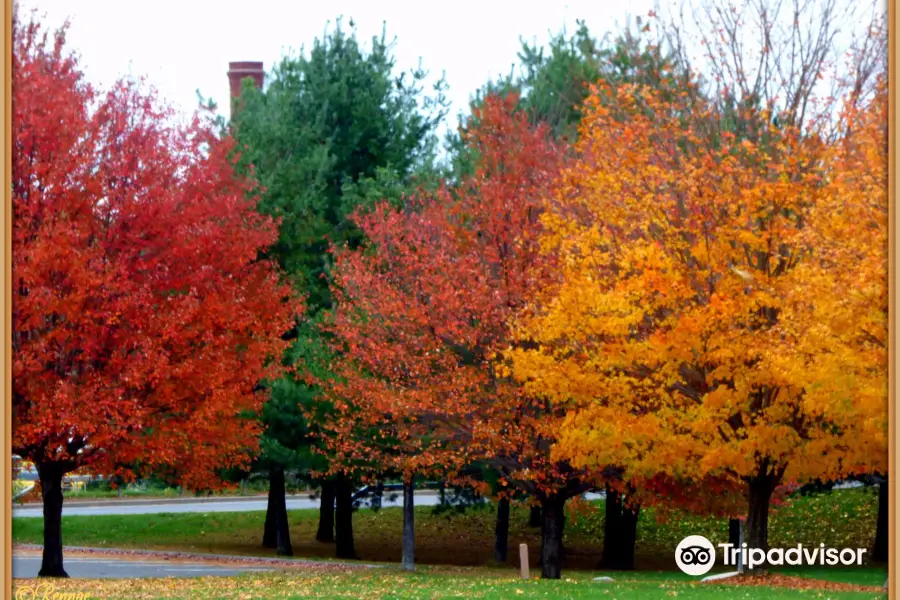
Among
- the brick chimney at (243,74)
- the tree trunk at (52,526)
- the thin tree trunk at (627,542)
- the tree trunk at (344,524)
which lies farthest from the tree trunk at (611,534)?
the brick chimney at (243,74)

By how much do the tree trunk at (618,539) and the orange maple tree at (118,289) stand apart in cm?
1155

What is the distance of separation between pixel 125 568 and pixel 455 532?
14226mm

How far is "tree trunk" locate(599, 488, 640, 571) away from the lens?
3041cm

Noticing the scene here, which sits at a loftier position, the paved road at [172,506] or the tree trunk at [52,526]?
the tree trunk at [52,526]

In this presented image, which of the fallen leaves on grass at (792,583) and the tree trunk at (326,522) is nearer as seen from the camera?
the fallen leaves on grass at (792,583)

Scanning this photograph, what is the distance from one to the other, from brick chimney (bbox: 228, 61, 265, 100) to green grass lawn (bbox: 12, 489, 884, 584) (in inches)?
522

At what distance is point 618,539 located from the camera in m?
30.9

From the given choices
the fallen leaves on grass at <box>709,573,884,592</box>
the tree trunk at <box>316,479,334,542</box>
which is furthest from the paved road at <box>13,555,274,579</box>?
the fallen leaves on grass at <box>709,573,884,592</box>

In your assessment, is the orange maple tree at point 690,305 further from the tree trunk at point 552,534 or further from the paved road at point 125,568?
the paved road at point 125,568

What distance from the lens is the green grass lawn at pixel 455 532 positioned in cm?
3450

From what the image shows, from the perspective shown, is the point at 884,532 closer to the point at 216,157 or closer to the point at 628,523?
the point at 628,523

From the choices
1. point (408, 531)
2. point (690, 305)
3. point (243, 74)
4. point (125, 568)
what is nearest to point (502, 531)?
point (408, 531)

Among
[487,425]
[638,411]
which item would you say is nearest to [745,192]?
[638,411]

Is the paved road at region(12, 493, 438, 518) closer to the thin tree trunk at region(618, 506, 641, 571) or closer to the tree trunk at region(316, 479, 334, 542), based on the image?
the tree trunk at region(316, 479, 334, 542)
